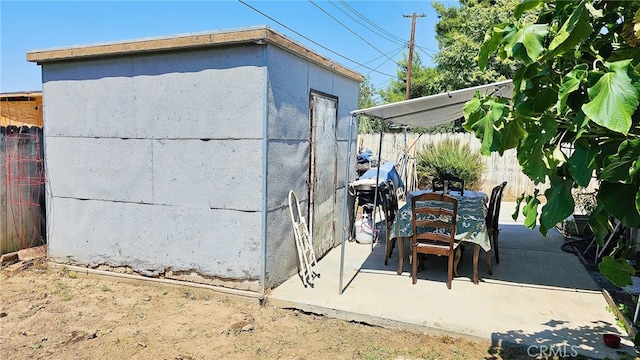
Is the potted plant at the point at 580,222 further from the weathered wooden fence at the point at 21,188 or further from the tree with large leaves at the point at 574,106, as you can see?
the weathered wooden fence at the point at 21,188

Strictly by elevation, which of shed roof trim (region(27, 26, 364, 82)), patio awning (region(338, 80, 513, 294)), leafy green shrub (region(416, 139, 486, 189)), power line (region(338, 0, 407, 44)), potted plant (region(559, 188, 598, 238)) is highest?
power line (region(338, 0, 407, 44))

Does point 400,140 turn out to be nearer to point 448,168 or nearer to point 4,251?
point 448,168

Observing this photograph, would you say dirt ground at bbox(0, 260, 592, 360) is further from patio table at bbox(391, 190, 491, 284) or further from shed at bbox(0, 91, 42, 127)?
shed at bbox(0, 91, 42, 127)

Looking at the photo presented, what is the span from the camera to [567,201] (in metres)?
1.26

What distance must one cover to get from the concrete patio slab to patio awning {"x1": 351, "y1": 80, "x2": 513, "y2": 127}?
1876 millimetres

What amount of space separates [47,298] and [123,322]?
1.19m

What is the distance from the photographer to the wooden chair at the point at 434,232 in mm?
4141

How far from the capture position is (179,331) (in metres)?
3.51

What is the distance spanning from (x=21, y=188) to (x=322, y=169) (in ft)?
13.0

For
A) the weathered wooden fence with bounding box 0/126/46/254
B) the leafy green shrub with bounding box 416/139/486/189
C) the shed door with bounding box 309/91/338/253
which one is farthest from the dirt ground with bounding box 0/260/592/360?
the leafy green shrub with bounding box 416/139/486/189

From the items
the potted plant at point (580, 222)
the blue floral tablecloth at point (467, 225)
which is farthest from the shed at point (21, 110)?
the potted plant at point (580, 222)

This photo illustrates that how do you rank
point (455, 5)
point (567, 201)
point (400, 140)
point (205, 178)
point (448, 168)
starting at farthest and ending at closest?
point (455, 5) → point (400, 140) → point (448, 168) → point (205, 178) → point (567, 201)

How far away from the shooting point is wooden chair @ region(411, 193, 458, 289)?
4.14 meters

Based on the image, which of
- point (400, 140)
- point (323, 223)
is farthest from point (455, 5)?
point (323, 223)
